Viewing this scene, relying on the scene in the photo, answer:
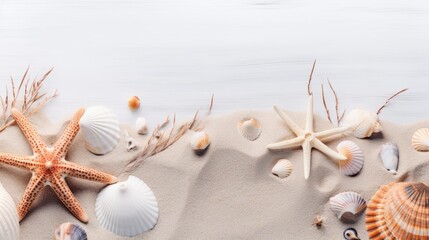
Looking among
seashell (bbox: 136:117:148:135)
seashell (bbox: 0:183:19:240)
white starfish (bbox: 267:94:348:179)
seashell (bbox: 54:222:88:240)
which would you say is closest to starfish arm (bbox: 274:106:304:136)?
white starfish (bbox: 267:94:348:179)

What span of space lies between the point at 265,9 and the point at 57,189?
0.79 meters

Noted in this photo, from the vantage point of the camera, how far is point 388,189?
5.69ft

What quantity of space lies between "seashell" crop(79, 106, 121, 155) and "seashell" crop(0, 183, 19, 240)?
10.7 inches

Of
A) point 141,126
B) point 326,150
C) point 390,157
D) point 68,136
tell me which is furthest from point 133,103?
point 390,157

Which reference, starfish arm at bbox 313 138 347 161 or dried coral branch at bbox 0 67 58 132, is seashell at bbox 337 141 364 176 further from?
dried coral branch at bbox 0 67 58 132

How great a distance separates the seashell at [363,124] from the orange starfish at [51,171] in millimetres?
681

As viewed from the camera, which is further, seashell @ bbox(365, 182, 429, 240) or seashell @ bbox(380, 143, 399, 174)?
seashell @ bbox(380, 143, 399, 174)

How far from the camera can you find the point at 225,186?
69.6 inches

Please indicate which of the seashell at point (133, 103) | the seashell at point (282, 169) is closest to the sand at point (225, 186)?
the seashell at point (282, 169)

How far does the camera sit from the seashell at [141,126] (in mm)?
1819

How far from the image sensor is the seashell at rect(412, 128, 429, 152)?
1.78 m

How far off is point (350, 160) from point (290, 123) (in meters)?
0.19

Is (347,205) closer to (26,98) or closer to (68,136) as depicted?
(68,136)

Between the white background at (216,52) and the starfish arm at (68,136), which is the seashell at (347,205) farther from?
the starfish arm at (68,136)
